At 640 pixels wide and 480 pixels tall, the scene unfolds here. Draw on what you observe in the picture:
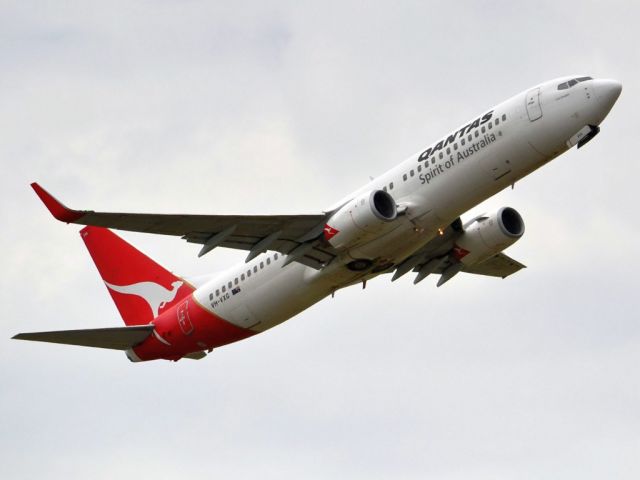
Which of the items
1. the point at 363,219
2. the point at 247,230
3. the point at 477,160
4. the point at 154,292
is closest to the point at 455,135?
the point at 477,160

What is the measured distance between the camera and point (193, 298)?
184 ft

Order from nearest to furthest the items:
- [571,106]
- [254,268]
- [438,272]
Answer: [571,106] → [254,268] → [438,272]

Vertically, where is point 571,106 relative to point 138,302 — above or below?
below

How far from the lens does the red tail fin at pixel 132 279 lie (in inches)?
2341

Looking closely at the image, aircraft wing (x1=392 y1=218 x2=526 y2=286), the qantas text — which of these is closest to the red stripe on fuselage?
aircraft wing (x1=392 y1=218 x2=526 y2=286)

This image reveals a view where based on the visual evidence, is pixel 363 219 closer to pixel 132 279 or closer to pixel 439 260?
pixel 439 260

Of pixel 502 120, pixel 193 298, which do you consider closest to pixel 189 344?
pixel 193 298

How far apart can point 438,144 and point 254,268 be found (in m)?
9.46

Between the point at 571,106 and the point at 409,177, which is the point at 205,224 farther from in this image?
the point at 571,106

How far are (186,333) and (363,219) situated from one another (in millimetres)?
11512

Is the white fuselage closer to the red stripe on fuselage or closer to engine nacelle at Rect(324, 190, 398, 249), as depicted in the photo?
engine nacelle at Rect(324, 190, 398, 249)

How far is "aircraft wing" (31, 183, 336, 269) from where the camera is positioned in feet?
159

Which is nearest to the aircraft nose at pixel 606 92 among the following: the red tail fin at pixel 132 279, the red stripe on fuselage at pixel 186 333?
the red stripe on fuselage at pixel 186 333

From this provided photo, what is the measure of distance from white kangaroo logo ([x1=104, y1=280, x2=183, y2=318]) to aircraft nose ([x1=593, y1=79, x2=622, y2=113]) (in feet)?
69.0
